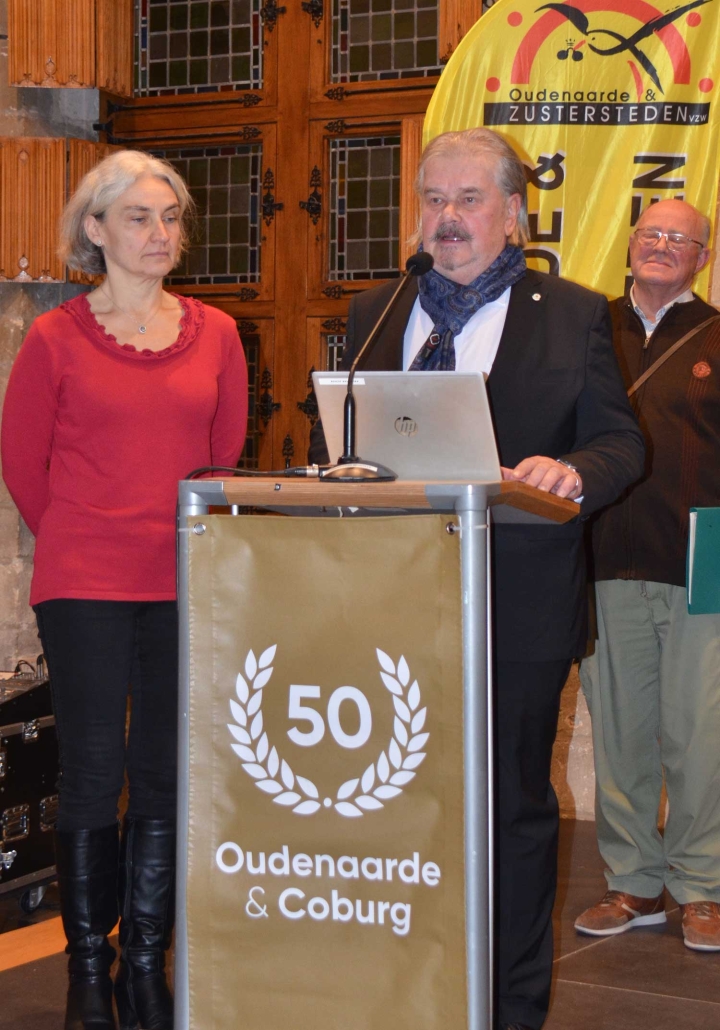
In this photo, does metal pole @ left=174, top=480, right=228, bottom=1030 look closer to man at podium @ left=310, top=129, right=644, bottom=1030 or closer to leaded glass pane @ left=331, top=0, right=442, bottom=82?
man at podium @ left=310, top=129, right=644, bottom=1030

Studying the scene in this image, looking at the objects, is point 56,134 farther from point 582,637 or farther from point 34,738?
point 582,637

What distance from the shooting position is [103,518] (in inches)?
92.7

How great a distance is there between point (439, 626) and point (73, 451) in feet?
3.41

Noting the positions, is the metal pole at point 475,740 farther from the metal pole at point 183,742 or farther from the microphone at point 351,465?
the metal pole at point 183,742

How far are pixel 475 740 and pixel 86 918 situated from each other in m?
1.08

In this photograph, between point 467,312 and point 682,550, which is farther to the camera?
point 682,550

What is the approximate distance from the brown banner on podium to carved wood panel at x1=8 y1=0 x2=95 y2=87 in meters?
3.18

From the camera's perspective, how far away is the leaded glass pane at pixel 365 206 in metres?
4.61

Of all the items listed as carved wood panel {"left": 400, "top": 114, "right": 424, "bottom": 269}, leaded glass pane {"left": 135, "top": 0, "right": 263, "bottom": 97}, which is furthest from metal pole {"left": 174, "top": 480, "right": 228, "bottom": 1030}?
leaded glass pane {"left": 135, "top": 0, "right": 263, "bottom": 97}

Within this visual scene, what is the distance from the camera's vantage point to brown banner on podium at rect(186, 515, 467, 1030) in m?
1.64

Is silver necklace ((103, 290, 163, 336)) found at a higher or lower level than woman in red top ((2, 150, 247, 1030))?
higher

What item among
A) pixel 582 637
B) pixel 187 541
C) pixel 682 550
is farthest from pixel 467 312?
pixel 682 550

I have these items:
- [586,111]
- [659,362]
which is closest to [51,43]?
[586,111]

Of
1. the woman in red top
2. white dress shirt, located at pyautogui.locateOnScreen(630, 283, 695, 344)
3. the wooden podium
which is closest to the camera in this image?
the wooden podium
